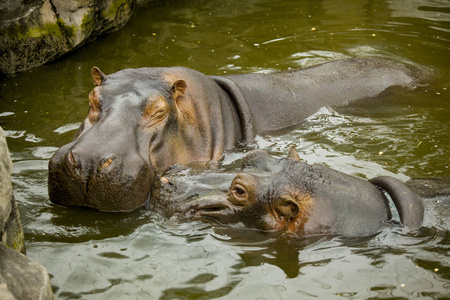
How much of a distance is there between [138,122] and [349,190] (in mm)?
1857

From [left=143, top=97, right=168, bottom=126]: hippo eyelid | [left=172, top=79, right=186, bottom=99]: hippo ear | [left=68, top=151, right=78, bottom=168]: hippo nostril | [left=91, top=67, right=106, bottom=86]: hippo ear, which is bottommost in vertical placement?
[left=68, top=151, right=78, bottom=168]: hippo nostril

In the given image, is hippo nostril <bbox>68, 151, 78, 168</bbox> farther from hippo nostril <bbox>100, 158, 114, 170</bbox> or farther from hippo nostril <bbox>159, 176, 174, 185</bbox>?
hippo nostril <bbox>159, 176, 174, 185</bbox>

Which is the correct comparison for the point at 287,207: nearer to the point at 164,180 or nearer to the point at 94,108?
the point at 164,180

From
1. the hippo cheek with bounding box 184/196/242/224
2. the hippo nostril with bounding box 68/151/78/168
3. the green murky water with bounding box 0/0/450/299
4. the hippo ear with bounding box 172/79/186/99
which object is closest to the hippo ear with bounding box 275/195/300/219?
the green murky water with bounding box 0/0/450/299

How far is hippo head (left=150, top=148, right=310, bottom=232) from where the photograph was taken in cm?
458

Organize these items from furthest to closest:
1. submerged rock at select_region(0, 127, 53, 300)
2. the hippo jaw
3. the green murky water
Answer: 1. the hippo jaw
2. the green murky water
3. submerged rock at select_region(0, 127, 53, 300)

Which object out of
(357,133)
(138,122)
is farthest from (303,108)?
(138,122)

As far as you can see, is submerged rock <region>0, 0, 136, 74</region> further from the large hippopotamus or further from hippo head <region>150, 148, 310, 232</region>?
hippo head <region>150, 148, 310, 232</region>

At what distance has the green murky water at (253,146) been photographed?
4.33 meters

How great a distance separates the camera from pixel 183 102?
5875mm

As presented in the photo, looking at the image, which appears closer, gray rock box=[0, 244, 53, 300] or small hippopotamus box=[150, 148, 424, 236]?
gray rock box=[0, 244, 53, 300]

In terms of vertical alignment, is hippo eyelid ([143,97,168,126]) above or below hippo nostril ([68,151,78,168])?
above

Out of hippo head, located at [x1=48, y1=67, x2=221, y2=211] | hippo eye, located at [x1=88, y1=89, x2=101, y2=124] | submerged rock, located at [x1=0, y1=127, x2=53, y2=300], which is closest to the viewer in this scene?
submerged rock, located at [x1=0, y1=127, x2=53, y2=300]

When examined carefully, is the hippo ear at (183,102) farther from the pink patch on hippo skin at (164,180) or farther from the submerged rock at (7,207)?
the submerged rock at (7,207)
